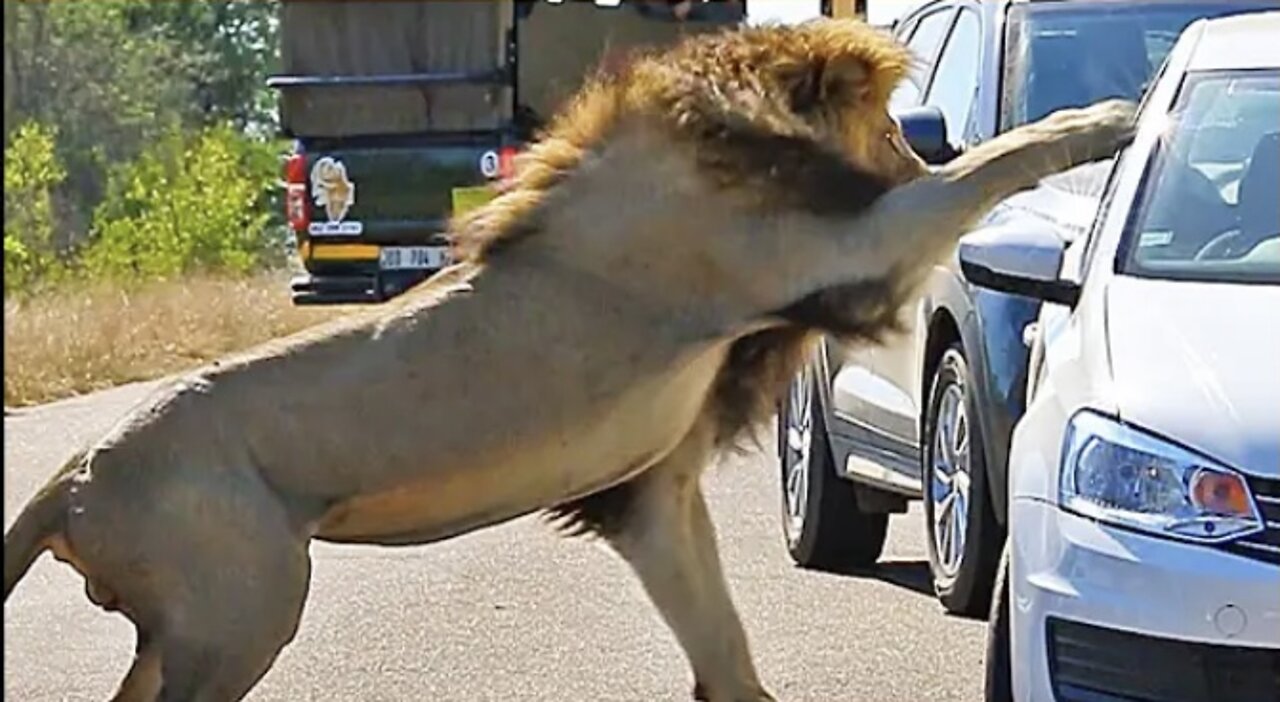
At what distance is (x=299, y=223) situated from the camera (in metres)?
18.9

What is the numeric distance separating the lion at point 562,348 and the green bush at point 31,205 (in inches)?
402

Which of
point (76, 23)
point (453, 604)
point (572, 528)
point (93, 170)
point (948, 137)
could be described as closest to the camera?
point (572, 528)

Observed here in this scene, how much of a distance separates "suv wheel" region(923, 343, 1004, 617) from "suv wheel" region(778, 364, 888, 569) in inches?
43.9

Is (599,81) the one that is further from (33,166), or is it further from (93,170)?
(93,170)

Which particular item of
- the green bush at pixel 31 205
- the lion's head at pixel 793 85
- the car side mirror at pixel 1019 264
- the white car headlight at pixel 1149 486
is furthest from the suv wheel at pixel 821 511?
the green bush at pixel 31 205

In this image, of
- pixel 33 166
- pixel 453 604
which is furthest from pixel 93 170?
pixel 453 604

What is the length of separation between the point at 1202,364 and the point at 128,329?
15.6m

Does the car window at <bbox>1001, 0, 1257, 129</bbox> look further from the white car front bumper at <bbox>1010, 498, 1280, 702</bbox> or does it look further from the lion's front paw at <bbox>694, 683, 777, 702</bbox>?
the white car front bumper at <bbox>1010, 498, 1280, 702</bbox>

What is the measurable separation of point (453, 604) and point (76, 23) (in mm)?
5795

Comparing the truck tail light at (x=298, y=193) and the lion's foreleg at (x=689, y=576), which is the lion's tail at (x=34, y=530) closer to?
the lion's foreleg at (x=689, y=576)

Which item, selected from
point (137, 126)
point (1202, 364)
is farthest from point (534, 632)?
point (137, 126)

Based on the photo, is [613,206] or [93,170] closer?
[613,206]

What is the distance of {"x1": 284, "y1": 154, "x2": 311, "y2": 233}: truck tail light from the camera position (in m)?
18.7

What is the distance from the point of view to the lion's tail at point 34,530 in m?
5.77
